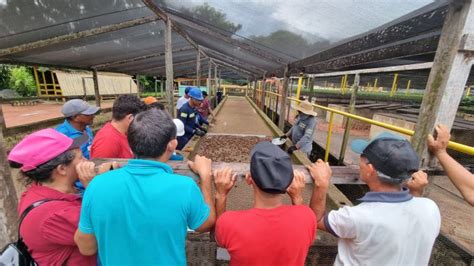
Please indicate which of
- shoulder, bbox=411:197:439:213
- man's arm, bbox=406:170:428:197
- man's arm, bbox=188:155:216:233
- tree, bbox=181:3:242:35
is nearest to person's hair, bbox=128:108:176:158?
man's arm, bbox=188:155:216:233

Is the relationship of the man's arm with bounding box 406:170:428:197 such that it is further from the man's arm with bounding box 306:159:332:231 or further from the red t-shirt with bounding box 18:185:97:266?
the red t-shirt with bounding box 18:185:97:266

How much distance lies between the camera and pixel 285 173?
1.12 m

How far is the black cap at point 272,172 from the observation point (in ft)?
3.59

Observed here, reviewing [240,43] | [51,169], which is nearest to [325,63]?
[240,43]

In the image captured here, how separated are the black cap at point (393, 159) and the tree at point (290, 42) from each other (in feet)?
9.06

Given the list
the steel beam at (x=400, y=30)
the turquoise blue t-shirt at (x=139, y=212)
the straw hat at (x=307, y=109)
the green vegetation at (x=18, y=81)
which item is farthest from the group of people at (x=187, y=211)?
the green vegetation at (x=18, y=81)

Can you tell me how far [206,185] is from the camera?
1.30 metres

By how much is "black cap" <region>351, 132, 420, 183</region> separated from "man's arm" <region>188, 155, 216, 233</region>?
2.98 ft

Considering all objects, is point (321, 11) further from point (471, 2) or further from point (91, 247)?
point (91, 247)

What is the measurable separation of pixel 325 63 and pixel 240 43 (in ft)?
6.53

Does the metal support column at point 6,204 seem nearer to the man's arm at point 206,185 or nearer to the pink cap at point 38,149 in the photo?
the pink cap at point 38,149

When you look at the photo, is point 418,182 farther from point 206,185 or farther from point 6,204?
point 6,204

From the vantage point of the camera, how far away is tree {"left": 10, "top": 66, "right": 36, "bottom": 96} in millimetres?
19297

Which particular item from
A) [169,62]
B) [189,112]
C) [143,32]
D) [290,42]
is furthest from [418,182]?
[143,32]
